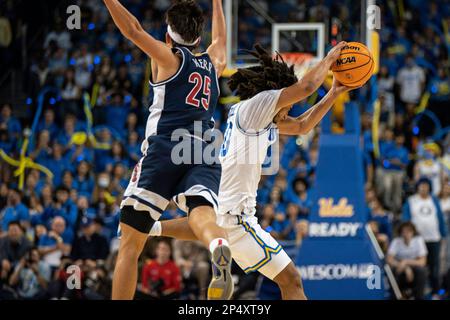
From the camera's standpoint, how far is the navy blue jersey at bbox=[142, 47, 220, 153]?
6.45 metres

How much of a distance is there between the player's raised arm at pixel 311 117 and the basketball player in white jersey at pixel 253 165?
21cm

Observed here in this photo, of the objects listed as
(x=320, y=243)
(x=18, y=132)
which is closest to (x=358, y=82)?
(x=320, y=243)

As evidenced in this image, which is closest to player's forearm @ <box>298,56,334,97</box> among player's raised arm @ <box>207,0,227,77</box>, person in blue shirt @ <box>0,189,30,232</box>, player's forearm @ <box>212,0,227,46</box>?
player's raised arm @ <box>207,0,227,77</box>

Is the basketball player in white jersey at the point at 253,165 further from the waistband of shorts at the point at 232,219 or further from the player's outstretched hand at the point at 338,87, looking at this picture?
the player's outstretched hand at the point at 338,87

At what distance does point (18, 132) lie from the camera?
49.2ft

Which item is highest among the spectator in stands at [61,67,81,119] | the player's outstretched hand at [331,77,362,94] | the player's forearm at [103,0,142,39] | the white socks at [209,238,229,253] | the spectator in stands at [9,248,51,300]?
the spectator in stands at [61,67,81,119]

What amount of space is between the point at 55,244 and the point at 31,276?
65 cm

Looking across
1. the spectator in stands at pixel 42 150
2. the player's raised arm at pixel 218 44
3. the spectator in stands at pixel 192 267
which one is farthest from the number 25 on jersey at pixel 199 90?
the spectator in stands at pixel 42 150

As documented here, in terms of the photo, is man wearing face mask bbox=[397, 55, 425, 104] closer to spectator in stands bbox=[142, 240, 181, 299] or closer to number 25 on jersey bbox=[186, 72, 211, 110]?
spectator in stands bbox=[142, 240, 181, 299]

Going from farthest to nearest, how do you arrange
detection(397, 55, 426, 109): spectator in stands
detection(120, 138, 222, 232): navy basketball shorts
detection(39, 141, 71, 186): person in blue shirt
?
detection(397, 55, 426, 109): spectator in stands → detection(39, 141, 71, 186): person in blue shirt → detection(120, 138, 222, 232): navy basketball shorts

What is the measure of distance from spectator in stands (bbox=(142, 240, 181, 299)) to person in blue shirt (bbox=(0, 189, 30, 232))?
7.68ft

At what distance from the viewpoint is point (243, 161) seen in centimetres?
659

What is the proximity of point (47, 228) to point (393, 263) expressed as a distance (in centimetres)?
496
